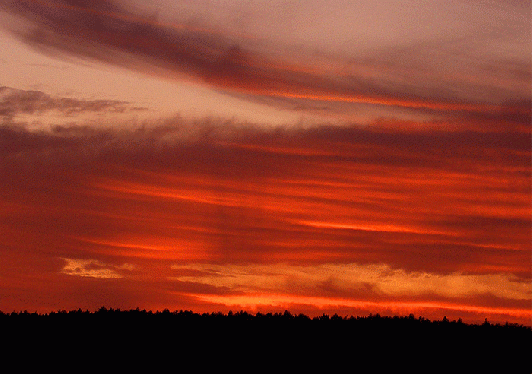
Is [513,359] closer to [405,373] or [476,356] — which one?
[476,356]

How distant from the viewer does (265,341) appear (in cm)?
2570

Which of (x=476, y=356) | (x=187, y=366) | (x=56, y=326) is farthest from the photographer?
(x=56, y=326)

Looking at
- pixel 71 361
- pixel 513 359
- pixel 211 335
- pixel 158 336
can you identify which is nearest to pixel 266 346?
pixel 211 335

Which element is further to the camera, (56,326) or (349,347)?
(56,326)

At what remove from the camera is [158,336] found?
26.1 metres

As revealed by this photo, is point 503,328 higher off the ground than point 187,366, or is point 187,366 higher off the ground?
point 503,328

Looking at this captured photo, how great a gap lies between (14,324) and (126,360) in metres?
5.40

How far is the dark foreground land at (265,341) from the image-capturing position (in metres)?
24.8

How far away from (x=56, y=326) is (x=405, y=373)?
11.8 meters

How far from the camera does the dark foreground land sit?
24844mm

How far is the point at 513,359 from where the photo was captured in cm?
2647

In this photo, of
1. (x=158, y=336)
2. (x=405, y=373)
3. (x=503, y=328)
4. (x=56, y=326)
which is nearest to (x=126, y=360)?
(x=158, y=336)

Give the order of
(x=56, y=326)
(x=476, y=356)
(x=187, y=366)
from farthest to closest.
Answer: (x=56, y=326) → (x=476, y=356) → (x=187, y=366)

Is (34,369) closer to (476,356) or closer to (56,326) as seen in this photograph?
(56,326)
